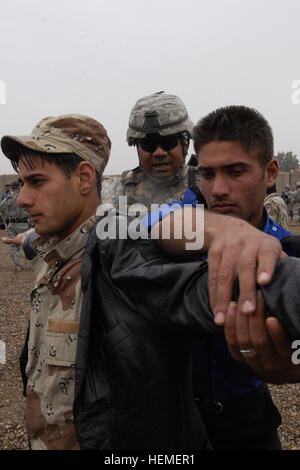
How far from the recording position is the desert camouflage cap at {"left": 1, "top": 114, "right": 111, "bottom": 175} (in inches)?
63.9

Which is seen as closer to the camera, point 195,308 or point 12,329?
point 195,308

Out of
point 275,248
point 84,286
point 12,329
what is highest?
point 275,248

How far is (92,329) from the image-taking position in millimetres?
1332

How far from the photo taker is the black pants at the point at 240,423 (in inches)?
68.2

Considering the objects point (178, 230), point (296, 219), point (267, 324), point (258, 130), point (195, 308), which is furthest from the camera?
point (296, 219)

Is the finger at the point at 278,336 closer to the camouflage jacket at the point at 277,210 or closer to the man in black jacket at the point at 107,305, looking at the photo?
the man in black jacket at the point at 107,305

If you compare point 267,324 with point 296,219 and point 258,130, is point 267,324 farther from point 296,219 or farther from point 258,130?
point 296,219

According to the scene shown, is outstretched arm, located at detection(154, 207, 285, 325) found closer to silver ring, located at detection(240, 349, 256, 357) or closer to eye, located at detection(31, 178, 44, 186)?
silver ring, located at detection(240, 349, 256, 357)

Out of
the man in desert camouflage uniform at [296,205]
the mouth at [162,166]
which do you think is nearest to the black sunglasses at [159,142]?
the mouth at [162,166]

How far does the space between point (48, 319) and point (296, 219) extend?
2515 centimetres

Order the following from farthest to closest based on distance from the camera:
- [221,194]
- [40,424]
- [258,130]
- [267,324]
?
[258,130] → [221,194] → [40,424] → [267,324]

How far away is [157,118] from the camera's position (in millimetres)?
2898

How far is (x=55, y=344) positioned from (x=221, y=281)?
0.83m
